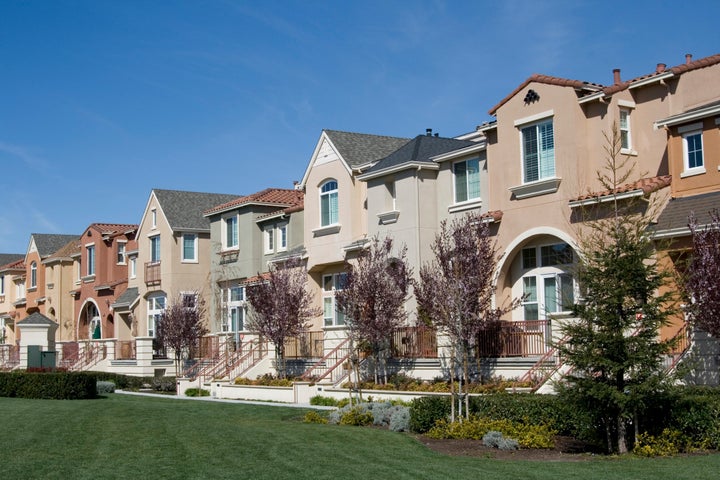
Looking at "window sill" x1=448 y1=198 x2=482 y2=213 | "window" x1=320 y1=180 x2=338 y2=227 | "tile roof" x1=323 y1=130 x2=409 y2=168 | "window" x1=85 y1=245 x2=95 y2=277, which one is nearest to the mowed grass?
"window sill" x1=448 y1=198 x2=482 y2=213

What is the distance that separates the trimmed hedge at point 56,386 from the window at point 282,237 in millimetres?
11332

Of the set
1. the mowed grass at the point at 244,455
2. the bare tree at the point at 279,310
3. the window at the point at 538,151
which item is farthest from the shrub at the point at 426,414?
the bare tree at the point at 279,310

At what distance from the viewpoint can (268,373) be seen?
3541 cm

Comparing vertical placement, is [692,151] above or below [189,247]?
above

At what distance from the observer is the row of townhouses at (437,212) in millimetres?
24469

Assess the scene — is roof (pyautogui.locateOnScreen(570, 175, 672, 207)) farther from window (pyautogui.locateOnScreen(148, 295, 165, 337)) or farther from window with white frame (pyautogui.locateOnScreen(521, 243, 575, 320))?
window (pyautogui.locateOnScreen(148, 295, 165, 337))

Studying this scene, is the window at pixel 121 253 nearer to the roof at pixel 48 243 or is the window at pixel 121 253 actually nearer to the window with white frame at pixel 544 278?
the roof at pixel 48 243

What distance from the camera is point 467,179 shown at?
30.8 meters

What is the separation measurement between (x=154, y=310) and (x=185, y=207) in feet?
19.5

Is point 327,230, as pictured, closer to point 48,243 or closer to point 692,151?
point 692,151

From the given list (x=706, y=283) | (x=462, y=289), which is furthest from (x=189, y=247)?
(x=706, y=283)

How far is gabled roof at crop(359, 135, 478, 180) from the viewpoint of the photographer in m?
31.9

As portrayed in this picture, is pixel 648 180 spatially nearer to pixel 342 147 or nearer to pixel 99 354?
pixel 342 147

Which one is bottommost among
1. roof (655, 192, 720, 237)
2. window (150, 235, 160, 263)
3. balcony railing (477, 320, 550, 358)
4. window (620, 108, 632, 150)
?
balcony railing (477, 320, 550, 358)
